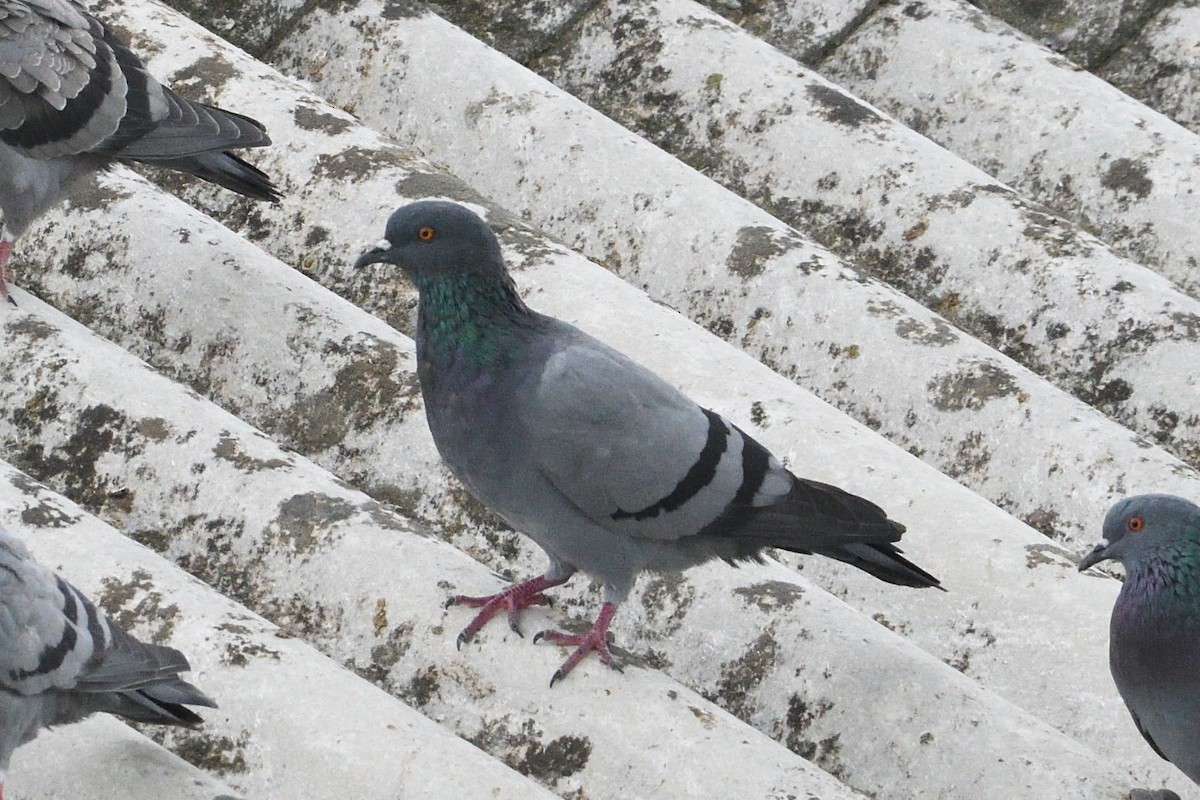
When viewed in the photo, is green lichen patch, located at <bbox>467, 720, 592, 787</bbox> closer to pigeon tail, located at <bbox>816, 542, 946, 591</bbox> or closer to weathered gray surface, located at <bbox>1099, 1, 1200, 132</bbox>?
pigeon tail, located at <bbox>816, 542, 946, 591</bbox>

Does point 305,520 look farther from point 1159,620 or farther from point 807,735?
point 1159,620

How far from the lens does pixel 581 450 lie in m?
4.02

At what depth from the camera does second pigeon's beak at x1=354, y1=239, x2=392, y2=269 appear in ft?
13.7

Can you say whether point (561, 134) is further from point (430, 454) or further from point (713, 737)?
point (713, 737)

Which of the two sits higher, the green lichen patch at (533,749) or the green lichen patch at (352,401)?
the green lichen patch at (352,401)

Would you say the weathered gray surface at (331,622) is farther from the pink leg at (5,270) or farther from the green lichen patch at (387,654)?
the pink leg at (5,270)

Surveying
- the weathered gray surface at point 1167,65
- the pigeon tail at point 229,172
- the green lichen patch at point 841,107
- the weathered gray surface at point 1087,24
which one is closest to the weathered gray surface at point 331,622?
the pigeon tail at point 229,172

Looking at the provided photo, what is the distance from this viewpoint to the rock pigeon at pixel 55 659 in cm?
331

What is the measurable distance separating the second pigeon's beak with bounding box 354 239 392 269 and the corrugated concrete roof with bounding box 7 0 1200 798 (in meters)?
0.43

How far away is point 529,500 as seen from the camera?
4.02m

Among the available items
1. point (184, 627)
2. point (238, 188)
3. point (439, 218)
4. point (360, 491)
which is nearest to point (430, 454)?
A: point (360, 491)

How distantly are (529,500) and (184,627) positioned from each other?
0.85m

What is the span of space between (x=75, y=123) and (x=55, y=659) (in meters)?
2.41

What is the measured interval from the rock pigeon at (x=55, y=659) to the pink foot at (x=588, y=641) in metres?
0.80
